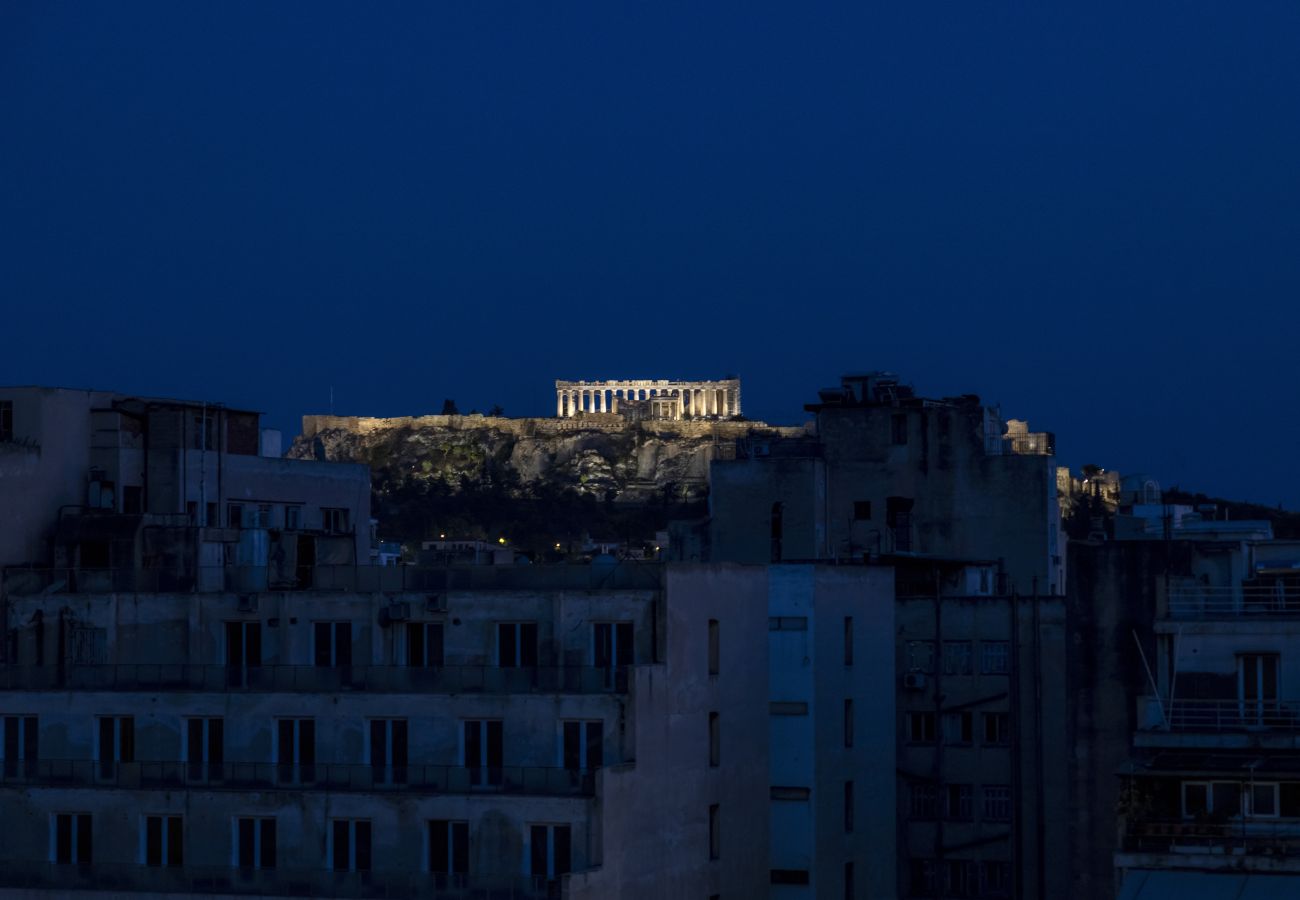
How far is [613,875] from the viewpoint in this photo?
46.3 m

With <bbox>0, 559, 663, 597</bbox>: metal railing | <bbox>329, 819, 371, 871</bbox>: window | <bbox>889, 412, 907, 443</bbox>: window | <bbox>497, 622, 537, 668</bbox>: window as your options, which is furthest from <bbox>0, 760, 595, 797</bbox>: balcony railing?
<bbox>889, 412, 907, 443</bbox>: window

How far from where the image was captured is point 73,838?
163 ft

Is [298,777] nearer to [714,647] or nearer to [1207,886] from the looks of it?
[714,647]

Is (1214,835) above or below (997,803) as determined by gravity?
above

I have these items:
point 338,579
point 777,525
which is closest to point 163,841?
point 338,579

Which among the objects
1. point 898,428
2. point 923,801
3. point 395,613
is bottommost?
point 923,801

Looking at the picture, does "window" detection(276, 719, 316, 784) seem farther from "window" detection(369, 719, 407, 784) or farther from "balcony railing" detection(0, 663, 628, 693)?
"window" detection(369, 719, 407, 784)

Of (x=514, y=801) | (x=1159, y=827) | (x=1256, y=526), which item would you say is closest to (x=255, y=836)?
(x=514, y=801)

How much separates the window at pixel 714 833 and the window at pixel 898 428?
79.2 ft

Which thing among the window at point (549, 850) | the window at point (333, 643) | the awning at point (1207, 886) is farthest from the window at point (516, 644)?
the awning at point (1207, 886)

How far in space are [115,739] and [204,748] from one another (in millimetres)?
1931

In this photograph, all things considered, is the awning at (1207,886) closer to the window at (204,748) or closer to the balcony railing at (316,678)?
the balcony railing at (316,678)

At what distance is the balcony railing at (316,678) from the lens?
48312 millimetres

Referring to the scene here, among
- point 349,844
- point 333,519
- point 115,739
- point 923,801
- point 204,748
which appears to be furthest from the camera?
point 333,519
